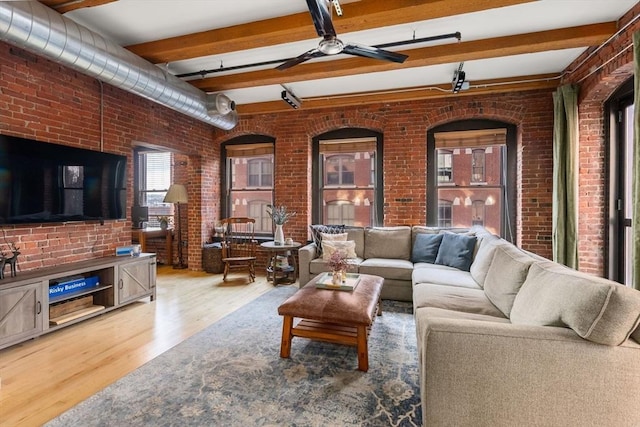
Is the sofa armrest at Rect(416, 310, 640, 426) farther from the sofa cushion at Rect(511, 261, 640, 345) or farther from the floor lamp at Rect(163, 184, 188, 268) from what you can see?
the floor lamp at Rect(163, 184, 188, 268)

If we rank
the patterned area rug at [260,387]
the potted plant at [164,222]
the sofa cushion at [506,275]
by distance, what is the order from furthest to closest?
the potted plant at [164,222]
the sofa cushion at [506,275]
the patterned area rug at [260,387]

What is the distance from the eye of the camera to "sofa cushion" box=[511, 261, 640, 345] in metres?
1.32

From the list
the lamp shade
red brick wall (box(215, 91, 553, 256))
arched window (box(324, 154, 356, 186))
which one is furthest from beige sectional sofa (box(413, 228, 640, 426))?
the lamp shade

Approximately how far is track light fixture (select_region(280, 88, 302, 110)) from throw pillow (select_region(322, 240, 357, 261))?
2.14m

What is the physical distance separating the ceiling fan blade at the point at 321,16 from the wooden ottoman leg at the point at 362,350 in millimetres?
2092

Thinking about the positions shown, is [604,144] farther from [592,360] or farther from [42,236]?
[42,236]

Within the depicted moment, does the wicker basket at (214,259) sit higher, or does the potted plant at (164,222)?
the potted plant at (164,222)

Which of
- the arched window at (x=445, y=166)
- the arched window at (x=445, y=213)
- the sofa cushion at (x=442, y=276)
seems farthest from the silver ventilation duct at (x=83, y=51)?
the arched window at (x=445, y=213)

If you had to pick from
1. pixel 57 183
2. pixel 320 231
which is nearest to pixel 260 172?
pixel 320 231

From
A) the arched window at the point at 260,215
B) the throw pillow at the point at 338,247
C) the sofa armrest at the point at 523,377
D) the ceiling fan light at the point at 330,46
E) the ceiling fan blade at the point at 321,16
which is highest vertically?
the ceiling fan blade at the point at 321,16

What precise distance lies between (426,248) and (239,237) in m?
3.20

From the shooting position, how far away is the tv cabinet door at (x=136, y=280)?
11.5ft

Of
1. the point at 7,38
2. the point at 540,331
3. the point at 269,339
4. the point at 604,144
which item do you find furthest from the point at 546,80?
the point at 7,38

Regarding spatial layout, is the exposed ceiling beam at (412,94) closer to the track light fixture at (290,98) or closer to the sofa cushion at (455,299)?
the track light fixture at (290,98)
